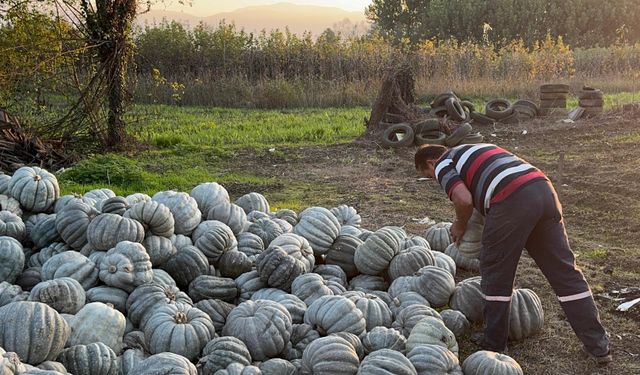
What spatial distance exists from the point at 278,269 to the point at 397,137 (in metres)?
9.34

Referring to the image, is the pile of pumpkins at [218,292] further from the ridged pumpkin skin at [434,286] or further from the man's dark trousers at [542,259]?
the man's dark trousers at [542,259]

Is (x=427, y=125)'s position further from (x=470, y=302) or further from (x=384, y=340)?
(x=384, y=340)

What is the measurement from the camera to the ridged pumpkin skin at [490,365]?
13.8 feet

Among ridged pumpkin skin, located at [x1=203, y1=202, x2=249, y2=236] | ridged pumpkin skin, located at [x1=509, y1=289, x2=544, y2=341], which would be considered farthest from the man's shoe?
ridged pumpkin skin, located at [x1=203, y1=202, x2=249, y2=236]

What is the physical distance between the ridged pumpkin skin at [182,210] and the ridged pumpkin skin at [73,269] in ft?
3.23

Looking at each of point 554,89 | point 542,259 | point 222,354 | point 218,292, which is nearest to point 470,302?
point 542,259

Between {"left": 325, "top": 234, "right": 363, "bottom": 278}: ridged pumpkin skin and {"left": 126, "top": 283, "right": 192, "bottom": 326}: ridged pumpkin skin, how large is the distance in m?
1.51

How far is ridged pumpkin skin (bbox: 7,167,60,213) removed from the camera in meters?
6.56

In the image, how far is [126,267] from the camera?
511cm

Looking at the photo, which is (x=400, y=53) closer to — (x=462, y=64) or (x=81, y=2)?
(x=462, y=64)

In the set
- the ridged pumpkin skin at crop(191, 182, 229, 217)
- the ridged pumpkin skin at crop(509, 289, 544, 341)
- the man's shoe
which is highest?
the ridged pumpkin skin at crop(191, 182, 229, 217)

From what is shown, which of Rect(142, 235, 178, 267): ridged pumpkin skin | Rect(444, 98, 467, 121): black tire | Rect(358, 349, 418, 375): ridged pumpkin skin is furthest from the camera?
Rect(444, 98, 467, 121): black tire

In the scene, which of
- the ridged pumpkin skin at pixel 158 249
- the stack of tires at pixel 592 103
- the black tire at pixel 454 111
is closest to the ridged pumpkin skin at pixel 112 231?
the ridged pumpkin skin at pixel 158 249

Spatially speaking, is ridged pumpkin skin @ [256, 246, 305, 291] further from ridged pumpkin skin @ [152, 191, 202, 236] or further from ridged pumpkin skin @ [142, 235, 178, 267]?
ridged pumpkin skin @ [152, 191, 202, 236]
